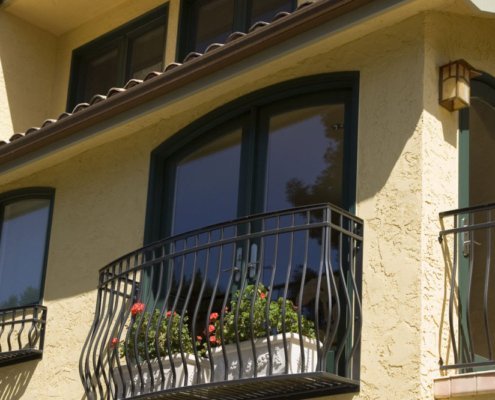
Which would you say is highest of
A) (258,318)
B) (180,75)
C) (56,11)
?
(56,11)

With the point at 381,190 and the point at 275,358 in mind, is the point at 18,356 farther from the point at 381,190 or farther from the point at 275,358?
the point at 381,190

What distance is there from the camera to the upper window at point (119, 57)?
555 inches

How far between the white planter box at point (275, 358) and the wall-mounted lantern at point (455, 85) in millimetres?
2207

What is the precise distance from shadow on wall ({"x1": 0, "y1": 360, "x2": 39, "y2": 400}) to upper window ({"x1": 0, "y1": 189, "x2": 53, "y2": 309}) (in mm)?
746

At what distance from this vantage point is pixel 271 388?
9.52m

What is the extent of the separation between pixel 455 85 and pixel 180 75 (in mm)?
2543

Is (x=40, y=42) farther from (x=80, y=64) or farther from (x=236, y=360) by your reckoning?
(x=236, y=360)

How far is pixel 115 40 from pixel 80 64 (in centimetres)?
72

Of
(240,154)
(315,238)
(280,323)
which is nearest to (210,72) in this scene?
(240,154)

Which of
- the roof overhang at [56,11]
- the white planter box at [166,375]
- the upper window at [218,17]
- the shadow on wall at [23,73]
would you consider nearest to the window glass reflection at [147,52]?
the upper window at [218,17]

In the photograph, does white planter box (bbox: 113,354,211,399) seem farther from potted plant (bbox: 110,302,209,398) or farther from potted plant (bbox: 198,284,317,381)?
potted plant (bbox: 198,284,317,381)

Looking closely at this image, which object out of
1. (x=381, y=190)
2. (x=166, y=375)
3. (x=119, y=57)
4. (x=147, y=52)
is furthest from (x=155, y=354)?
(x=119, y=57)

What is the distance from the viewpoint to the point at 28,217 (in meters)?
13.6

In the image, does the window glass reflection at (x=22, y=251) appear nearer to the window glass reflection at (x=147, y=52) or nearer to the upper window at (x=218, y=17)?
the window glass reflection at (x=147, y=52)
